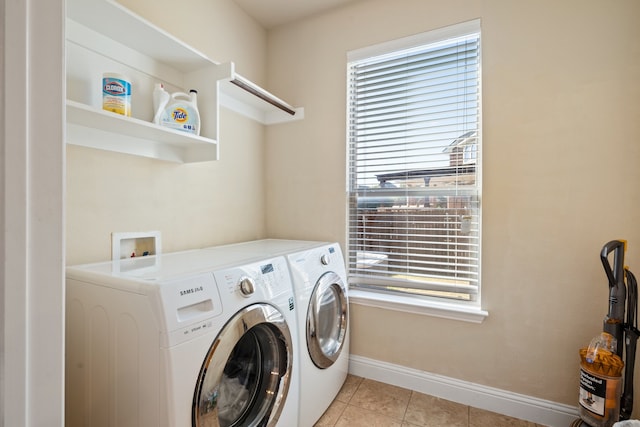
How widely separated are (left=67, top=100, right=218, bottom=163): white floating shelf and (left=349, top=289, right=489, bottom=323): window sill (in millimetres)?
1315

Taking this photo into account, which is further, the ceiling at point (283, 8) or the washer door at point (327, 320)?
the ceiling at point (283, 8)

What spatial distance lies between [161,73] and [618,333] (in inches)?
97.2

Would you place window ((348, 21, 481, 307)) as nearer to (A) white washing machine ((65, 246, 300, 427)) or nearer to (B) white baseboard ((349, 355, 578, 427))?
(B) white baseboard ((349, 355, 578, 427))

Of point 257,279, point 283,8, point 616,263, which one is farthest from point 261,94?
point 616,263

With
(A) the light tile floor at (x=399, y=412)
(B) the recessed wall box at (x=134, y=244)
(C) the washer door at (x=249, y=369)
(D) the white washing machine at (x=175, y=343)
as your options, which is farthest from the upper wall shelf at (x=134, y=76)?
(A) the light tile floor at (x=399, y=412)

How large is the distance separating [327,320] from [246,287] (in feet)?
2.80

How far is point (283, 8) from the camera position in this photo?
6.91 feet

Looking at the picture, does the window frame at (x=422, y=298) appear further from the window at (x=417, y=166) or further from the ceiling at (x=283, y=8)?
the ceiling at (x=283, y=8)

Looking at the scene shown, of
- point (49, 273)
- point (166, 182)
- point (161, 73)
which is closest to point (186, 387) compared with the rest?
point (49, 273)

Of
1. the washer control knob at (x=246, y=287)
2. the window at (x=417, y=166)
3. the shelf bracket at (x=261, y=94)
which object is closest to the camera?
the washer control knob at (x=246, y=287)

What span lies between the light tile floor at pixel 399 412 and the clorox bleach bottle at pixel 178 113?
1.68m

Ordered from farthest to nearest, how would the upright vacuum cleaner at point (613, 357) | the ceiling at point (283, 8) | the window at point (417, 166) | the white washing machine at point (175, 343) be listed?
1. the ceiling at point (283, 8)
2. the window at point (417, 166)
3. the upright vacuum cleaner at point (613, 357)
4. the white washing machine at point (175, 343)

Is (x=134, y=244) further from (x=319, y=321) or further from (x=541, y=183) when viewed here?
(x=541, y=183)

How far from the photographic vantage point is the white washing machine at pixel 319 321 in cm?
145
